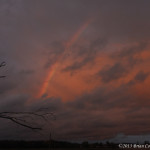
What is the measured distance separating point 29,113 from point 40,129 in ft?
2.61

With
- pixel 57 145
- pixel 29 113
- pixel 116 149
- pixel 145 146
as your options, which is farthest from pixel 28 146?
pixel 29 113

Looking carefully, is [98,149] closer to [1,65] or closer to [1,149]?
[1,149]

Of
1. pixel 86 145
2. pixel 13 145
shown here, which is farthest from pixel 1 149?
pixel 86 145

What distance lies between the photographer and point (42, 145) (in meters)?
107

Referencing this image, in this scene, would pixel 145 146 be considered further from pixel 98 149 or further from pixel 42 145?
pixel 42 145

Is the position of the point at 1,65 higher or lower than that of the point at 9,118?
higher

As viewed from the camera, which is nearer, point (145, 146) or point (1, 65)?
point (1, 65)

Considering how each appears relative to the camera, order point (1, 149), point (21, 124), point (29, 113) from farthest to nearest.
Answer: point (1, 149) → point (29, 113) → point (21, 124)

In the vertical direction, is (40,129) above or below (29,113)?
below

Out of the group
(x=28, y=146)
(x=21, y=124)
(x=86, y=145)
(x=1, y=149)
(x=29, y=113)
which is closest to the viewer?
(x=21, y=124)

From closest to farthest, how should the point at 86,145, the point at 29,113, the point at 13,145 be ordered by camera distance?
the point at 29,113 → the point at 13,145 → the point at 86,145

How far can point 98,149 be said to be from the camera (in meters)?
103

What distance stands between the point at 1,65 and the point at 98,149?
99.7 meters

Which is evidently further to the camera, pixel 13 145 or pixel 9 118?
pixel 13 145
